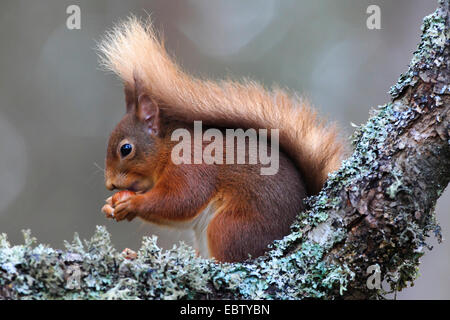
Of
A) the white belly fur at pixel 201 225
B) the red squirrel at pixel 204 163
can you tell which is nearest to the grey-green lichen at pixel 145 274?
the red squirrel at pixel 204 163

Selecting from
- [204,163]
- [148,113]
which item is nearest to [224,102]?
[204,163]

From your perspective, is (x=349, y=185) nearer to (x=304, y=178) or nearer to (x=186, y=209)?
(x=304, y=178)

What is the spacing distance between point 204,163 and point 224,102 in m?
0.32

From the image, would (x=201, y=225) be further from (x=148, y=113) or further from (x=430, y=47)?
(x=430, y=47)

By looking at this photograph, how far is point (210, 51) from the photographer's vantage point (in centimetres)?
665

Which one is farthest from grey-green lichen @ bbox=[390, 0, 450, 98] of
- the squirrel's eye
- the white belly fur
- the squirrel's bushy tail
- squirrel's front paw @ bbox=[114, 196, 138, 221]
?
the squirrel's eye

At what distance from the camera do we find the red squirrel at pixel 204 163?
2.20m

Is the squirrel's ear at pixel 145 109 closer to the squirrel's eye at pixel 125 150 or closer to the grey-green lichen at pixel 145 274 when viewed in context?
the squirrel's eye at pixel 125 150

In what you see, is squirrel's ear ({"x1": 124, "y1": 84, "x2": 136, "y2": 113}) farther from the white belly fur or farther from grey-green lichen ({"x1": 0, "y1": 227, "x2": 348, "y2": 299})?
grey-green lichen ({"x1": 0, "y1": 227, "x2": 348, "y2": 299})

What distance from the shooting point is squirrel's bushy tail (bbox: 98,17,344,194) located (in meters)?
2.30

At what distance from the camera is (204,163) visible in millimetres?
2408

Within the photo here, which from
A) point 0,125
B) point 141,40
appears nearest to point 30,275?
point 141,40

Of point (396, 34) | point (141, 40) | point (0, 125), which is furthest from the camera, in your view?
point (0, 125)

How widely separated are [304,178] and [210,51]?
15.3ft
